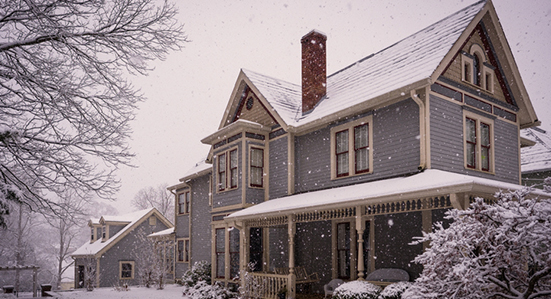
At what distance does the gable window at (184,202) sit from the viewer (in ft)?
86.0

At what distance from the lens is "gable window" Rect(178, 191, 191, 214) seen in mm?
26219

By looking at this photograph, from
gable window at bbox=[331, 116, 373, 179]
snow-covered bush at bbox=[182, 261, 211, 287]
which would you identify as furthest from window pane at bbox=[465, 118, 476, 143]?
snow-covered bush at bbox=[182, 261, 211, 287]

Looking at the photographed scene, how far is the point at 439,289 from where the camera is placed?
7.78 metres

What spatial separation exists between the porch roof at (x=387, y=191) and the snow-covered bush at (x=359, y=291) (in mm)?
1996

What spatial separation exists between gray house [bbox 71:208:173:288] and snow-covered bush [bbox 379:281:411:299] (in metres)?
25.3

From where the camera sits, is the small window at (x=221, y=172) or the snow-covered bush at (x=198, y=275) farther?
the snow-covered bush at (x=198, y=275)

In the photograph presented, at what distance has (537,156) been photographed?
63.2 ft

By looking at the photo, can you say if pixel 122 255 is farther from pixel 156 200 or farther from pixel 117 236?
pixel 156 200

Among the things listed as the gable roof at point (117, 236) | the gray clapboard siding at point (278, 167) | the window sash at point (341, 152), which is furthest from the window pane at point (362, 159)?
the gable roof at point (117, 236)

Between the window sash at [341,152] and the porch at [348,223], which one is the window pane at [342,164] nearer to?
the window sash at [341,152]

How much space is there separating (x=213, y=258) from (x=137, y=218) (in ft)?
61.8

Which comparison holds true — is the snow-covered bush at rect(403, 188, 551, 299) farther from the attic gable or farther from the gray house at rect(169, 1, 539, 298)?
the attic gable

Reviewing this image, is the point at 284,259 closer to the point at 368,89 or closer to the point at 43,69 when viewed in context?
the point at 368,89

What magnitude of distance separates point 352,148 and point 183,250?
14863 mm
